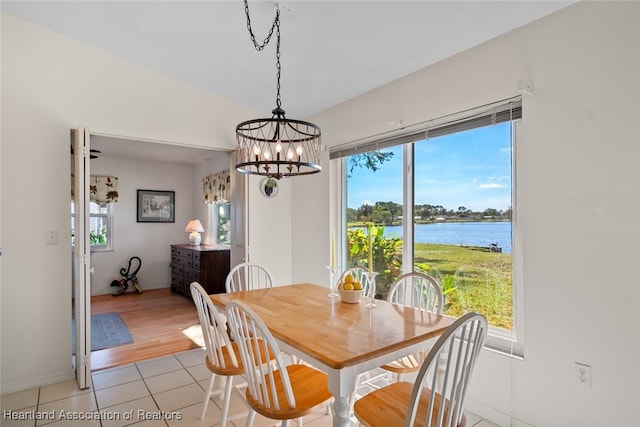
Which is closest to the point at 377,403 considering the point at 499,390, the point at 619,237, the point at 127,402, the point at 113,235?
the point at 499,390

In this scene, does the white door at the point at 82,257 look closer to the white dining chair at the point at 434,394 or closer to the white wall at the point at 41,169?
the white wall at the point at 41,169

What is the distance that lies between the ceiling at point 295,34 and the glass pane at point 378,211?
669 mm

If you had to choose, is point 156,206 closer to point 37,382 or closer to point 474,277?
point 37,382

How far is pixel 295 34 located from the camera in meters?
2.36

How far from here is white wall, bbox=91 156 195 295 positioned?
19.1 feet

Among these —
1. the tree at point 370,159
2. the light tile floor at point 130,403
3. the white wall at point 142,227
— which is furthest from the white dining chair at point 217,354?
the white wall at point 142,227

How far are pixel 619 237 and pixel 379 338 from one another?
1296 mm

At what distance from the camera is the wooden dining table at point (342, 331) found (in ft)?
4.47

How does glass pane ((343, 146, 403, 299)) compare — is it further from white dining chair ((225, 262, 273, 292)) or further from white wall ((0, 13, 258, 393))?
white wall ((0, 13, 258, 393))

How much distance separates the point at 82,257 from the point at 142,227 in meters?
3.82

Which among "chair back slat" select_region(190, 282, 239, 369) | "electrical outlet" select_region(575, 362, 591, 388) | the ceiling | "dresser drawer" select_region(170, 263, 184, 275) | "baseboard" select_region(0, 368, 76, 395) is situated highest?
the ceiling

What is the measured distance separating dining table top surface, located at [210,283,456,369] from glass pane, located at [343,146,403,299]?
0.78 meters

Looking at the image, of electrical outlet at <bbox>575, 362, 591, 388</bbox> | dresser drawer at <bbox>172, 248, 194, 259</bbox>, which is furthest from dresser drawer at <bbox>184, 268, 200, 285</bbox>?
electrical outlet at <bbox>575, 362, 591, 388</bbox>

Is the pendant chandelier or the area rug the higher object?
the pendant chandelier
